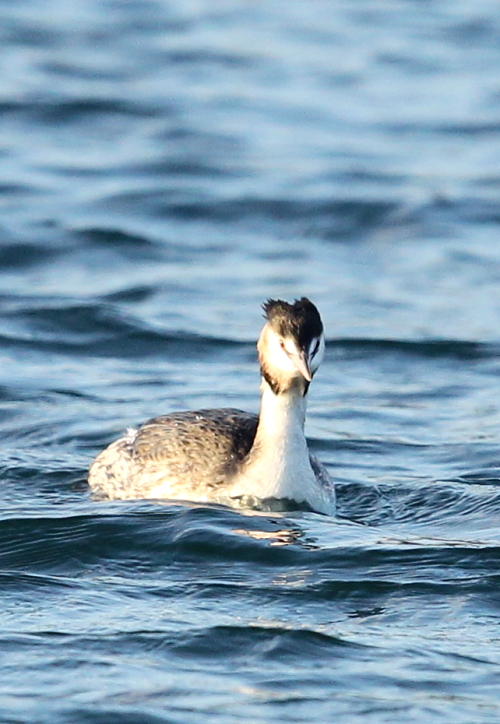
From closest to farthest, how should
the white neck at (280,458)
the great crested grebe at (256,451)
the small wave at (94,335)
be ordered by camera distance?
the great crested grebe at (256,451), the white neck at (280,458), the small wave at (94,335)

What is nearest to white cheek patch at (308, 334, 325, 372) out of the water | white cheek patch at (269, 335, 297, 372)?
white cheek patch at (269, 335, 297, 372)

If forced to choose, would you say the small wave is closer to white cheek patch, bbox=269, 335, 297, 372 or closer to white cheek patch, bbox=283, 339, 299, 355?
white cheek patch, bbox=269, 335, 297, 372

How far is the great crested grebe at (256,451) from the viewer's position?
32.9 ft

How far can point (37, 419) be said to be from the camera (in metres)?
12.3

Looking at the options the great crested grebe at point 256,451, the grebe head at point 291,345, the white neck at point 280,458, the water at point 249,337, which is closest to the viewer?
the water at point 249,337

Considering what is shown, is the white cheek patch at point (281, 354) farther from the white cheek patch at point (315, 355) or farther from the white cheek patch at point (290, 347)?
the white cheek patch at point (315, 355)

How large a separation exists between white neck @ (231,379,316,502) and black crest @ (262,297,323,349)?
52cm

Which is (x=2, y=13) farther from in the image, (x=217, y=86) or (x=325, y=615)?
(x=325, y=615)

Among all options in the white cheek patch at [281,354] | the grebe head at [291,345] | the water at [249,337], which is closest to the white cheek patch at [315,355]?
the grebe head at [291,345]

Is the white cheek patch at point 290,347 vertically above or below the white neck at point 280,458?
above

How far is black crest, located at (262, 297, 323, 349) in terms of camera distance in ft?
32.4

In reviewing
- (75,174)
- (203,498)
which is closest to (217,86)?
(75,174)

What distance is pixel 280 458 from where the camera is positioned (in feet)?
34.0

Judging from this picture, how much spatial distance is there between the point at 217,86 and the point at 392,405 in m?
11.8
